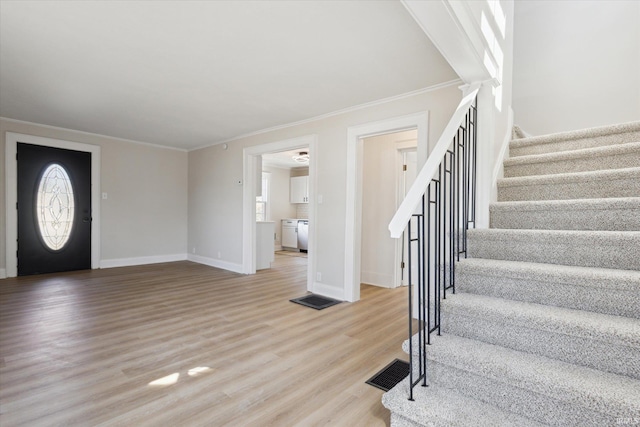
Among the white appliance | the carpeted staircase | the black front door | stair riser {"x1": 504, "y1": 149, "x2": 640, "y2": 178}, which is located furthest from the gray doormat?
the white appliance

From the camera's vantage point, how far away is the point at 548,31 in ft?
12.5

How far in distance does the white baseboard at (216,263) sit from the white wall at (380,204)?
2216 mm

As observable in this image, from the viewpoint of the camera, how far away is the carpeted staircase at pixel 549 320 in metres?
1.28

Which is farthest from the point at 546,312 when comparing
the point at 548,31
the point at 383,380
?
the point at 548,31

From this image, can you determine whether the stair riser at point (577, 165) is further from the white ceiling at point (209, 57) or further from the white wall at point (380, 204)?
the white wall at point (380, 204)

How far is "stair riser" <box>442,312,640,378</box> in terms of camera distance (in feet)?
4.27

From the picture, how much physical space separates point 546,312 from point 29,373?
3.11m

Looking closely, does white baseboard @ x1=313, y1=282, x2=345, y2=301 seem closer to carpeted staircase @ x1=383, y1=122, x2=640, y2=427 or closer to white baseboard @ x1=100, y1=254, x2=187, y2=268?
carpeted staircase @ x1=383, y1=122, x2=640, y2=427

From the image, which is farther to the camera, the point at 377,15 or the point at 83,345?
the point at 83,345

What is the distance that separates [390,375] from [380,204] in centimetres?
288

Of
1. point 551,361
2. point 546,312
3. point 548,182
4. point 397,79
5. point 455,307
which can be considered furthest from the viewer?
point 397,79

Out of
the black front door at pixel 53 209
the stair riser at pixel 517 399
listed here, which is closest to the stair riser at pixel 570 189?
the stair riser at pixel 517 399

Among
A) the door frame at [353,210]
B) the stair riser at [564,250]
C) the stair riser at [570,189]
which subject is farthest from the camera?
the door frame at [353,210]

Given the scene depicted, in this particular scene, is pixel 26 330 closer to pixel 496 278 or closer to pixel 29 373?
pixel 29 373
